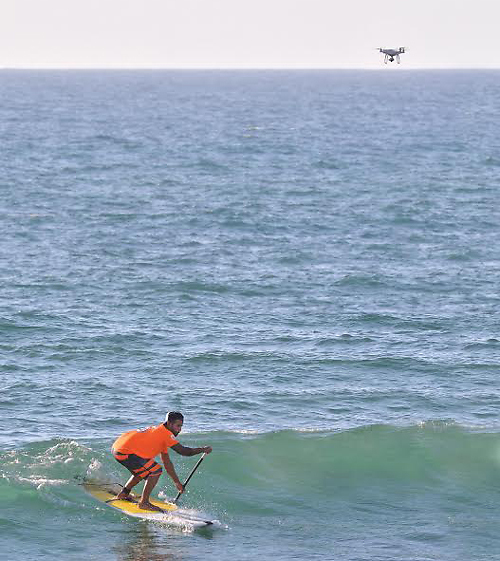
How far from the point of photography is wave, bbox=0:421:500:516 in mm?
24656

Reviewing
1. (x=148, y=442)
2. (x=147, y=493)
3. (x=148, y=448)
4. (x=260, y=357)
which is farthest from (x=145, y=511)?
(x=260, y=357)

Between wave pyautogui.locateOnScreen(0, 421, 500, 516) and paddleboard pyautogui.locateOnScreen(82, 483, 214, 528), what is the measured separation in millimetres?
302

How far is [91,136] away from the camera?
3989 inches

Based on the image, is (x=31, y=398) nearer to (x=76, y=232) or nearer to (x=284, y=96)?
(x=76, y=232)

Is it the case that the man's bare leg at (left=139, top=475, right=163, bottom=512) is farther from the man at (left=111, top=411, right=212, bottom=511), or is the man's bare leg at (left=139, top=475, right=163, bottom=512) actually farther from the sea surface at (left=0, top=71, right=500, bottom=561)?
the sea surface at (left=0, top=71, right=500, bottom=561)

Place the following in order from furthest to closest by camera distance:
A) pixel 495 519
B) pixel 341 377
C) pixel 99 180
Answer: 1. pixel 99 180
2. pixel 341 377
3. pixel 495 519

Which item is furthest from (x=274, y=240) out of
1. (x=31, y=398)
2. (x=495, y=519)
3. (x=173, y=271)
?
(x=495, y=519)

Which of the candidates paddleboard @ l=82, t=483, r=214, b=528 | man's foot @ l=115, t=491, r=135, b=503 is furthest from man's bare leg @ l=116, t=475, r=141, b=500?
paddleboard @ l=82, t=483, r=214, b=528

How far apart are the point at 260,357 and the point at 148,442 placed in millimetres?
12438

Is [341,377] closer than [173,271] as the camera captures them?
Yes

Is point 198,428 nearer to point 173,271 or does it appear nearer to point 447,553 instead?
point 447,553

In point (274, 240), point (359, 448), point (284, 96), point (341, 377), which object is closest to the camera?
point (359, 448)

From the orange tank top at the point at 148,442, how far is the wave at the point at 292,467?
2021 mm

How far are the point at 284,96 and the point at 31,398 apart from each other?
16469 cm
